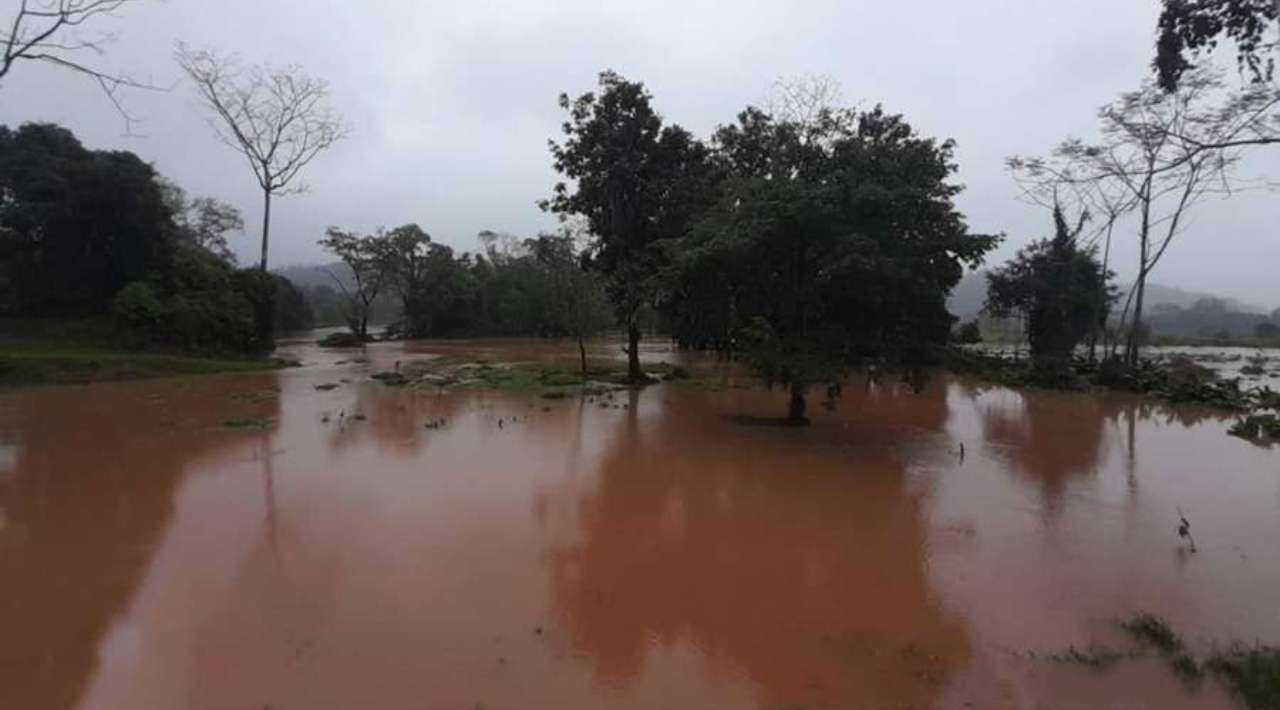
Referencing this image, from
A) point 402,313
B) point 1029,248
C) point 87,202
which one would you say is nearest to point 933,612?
point 1029,248

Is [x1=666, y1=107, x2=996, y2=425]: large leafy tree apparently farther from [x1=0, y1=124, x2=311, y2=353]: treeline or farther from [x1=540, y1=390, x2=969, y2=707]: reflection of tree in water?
[x1=0, y1=124, x2=311, y2=353]: treeline

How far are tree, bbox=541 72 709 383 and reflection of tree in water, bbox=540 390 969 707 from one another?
32.5ft

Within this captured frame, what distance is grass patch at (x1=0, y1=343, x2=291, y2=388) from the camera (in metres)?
19.5

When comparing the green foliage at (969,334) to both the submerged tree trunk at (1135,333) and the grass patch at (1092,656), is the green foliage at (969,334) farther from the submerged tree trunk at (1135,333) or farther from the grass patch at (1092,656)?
the grass patch at (1092,656)

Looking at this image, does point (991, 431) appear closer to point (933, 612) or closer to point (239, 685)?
point (933, 612)

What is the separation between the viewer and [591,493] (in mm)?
9609

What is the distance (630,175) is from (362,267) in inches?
1202

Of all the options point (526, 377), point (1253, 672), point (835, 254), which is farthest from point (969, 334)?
point (1253, 672)

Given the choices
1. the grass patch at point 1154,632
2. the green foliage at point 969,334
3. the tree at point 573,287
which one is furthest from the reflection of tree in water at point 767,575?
the green foliage at point 969,334

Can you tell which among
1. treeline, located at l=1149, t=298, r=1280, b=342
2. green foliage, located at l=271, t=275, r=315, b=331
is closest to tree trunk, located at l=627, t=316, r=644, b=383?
green foliage, located at l=271, t=275, r=315, b=331

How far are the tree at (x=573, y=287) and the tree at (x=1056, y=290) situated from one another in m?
17.0

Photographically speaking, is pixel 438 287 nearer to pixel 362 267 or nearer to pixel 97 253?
pixel 362 267

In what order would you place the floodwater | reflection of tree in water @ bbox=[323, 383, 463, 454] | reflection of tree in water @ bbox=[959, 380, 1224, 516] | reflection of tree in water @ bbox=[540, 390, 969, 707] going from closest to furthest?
1. the floodwater
2. reflection of tree in water @ bbox=[540, 390, 969, 707]
3. reflection of tree in water @ bbox=[959, 380, 1224, 516]
4. reflection of tree in water @ bbox=[323, 383, 463, 454]

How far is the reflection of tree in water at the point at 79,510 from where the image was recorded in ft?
16.5
